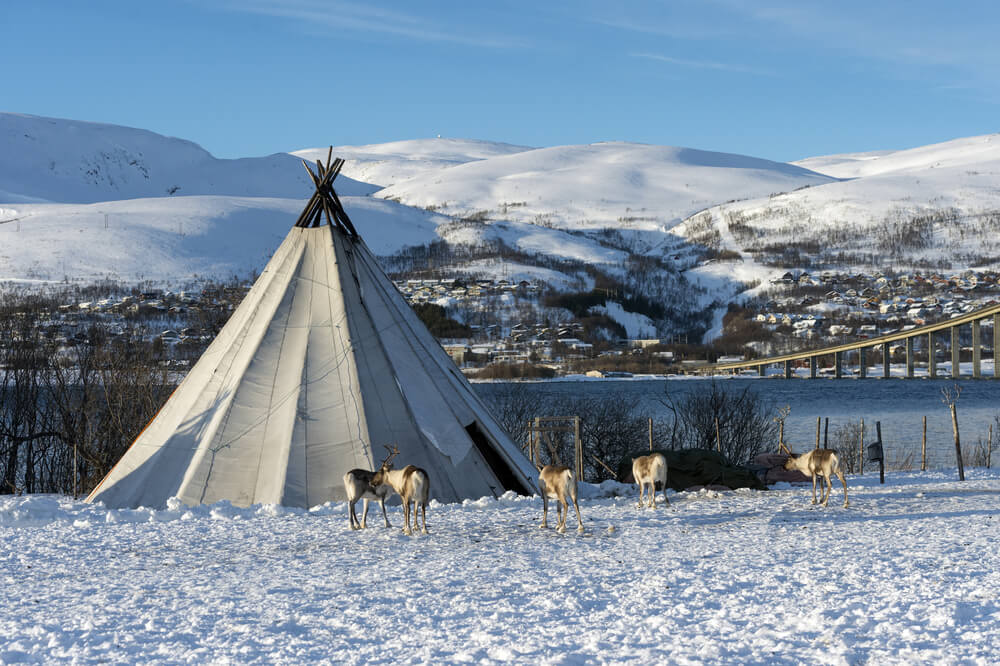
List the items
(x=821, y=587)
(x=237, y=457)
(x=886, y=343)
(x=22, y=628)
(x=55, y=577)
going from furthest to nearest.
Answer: (x=886, y=343), (x=237, y=457), (x=55, y=577), (x=821, y=587), (x=22, y=628)

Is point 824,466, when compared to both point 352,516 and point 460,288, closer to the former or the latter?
point 352,516

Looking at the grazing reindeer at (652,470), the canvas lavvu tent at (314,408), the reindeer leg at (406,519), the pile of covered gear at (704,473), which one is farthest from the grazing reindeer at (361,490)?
the pile of covered gear at (704,473)

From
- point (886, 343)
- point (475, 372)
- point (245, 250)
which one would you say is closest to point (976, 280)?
point (886, 343)

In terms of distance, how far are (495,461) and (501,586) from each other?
356 inches

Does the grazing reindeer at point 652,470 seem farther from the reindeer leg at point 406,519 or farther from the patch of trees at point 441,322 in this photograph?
the patch of trees at point 441,322

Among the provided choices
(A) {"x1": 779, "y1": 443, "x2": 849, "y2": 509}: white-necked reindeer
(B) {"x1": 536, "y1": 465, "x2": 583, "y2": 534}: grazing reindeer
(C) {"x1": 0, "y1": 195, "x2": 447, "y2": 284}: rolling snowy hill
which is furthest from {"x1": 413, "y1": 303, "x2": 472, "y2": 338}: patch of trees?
(B) {"x1": 536, "y1": 465, "x2": 583, "y2": 534}: grazing reindeer

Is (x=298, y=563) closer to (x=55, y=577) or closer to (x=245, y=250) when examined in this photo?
(x=55, y=577)

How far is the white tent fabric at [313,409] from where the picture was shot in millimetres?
18000

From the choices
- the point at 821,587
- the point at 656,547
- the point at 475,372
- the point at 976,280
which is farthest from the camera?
the point at 976,280

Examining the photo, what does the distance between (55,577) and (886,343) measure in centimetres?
11702

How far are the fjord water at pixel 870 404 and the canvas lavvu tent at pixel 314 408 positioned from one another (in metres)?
22.5

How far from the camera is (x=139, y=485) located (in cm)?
1828

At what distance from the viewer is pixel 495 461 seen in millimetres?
19984

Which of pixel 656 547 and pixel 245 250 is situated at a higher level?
pixel 245 250
